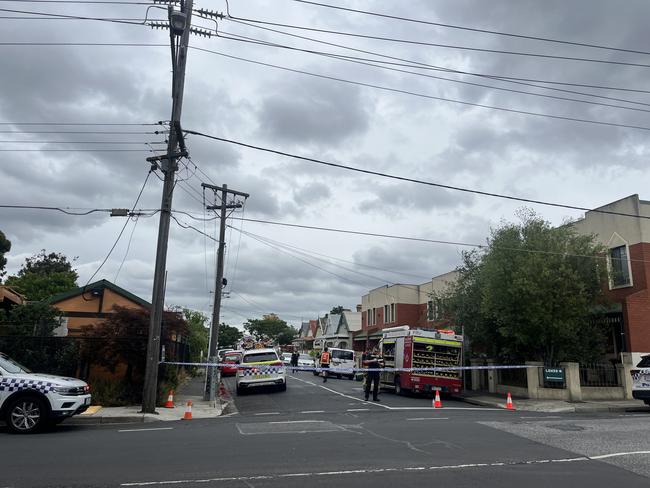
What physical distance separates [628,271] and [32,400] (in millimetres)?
21924

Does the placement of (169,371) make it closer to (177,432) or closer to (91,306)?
(91,306)

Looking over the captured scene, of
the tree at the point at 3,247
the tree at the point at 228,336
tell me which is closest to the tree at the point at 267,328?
the tree at the point at 228,336

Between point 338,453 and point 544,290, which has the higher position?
point 544,290

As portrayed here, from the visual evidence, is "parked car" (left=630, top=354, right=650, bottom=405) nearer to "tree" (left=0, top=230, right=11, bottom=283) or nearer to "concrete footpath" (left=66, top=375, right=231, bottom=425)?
"concrete footpath" (left=66, top=375, right=231, bottom=425)

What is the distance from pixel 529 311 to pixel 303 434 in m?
12.4

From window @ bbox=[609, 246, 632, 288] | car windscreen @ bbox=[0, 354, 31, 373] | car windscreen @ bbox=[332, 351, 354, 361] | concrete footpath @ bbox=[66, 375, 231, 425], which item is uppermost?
window @ bbox=[609, 246, 632, 288]

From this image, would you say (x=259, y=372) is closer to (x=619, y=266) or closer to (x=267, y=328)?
(x=619, y=266)

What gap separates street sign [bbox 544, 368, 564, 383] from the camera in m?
20.1

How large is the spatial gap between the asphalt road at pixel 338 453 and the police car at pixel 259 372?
31.5ft

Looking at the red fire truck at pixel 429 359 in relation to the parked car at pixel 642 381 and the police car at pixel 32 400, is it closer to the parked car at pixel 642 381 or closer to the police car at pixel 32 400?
the parked car at pixel 642 381

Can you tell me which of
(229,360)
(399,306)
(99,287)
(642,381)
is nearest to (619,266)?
(642,381)

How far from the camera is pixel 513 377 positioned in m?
23.1

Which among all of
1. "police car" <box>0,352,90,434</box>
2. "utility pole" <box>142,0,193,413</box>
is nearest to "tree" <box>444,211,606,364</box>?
"utility pole" <box>142,0,193,413</box>

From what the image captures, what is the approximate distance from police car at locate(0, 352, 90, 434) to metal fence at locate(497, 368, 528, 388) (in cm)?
1681
